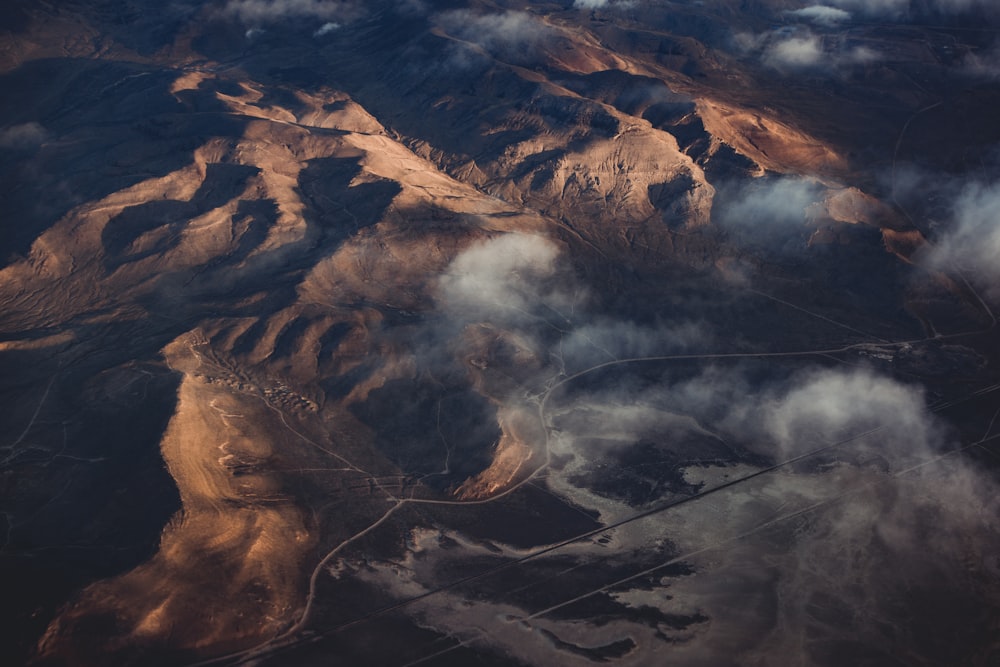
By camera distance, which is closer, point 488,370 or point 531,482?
point 531,482

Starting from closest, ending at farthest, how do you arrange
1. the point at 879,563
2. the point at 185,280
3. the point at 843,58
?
the point at 879,563
the point at 185,280
the point at 843,58

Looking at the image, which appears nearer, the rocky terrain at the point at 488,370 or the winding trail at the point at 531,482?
the winding trail at the point at 531,482

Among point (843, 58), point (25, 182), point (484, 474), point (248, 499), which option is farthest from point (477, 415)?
point (843, 58)

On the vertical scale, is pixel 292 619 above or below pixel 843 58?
below

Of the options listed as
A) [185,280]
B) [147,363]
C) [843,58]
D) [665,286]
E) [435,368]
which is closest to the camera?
[147,363]

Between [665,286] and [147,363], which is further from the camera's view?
[665,286]

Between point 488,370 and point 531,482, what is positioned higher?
point 488,370

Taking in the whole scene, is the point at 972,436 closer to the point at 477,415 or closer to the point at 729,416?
the point at 729,416

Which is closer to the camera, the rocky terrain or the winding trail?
the winding trail
